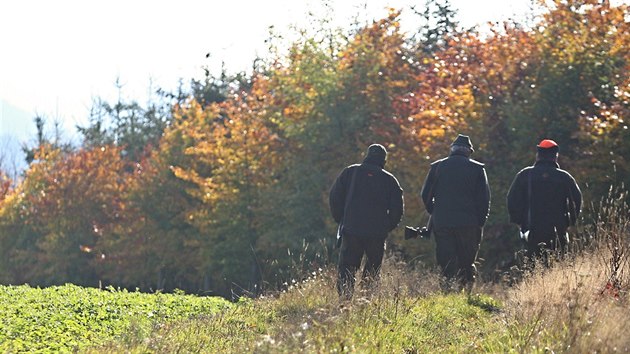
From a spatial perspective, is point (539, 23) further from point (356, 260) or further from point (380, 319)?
point (380, 319)

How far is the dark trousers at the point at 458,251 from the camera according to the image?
13391mm

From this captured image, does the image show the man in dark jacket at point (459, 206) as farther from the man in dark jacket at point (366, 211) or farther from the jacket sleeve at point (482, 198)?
the man in dark jacket at point (366, 211)

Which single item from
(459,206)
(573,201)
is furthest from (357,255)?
(573,201)

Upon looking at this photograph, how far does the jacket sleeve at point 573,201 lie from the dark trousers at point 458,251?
1.14 meters

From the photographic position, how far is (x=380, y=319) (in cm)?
952

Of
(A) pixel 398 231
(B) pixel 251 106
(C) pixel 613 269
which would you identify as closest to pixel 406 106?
(A) pixel 398 231

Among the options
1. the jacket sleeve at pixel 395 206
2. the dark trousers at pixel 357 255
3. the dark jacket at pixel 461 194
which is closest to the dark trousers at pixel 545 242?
the dark jacket at pixel 461 194

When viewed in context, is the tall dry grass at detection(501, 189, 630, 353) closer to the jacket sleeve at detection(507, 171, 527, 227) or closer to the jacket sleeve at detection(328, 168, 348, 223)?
the jacket sleeve at detection(507, 171, 527, 227)

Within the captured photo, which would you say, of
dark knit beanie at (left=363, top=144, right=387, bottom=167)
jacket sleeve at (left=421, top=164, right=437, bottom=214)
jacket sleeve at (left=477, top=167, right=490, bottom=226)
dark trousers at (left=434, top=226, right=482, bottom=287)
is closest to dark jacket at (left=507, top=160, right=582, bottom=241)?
jacket sleeve at (left=477, top=167, right=490, bottom=226)

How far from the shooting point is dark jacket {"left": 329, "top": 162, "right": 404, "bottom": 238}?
1260 cm

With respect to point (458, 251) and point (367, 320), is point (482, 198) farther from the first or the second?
point (367, 320)

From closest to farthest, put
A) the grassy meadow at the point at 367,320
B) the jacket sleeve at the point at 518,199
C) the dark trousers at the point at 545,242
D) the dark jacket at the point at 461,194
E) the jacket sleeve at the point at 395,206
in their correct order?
the grassy meadow at the point at 367,320, the jacket sleeve at the point at 395,206, the dark trousers at the point at 545,242, the jacket sleeve at the point at 518,199, the dark jacket at the point at 461,194

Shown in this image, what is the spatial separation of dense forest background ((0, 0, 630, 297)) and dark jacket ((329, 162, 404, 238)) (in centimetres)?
87

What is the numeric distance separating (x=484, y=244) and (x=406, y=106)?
7.47 m
